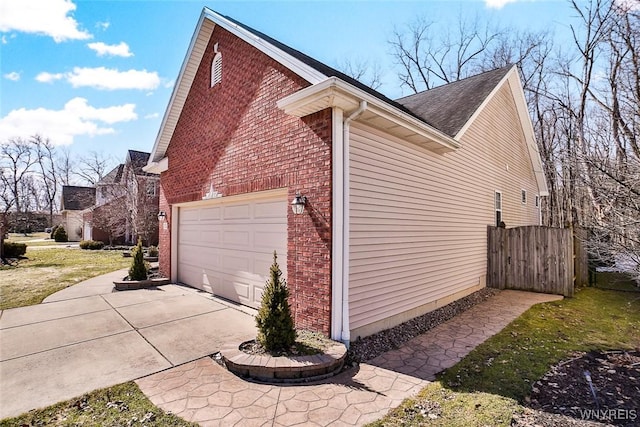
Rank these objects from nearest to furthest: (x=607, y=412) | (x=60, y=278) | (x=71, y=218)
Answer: (x=607, y=412) < (x=60, y=278) < (x=71, y=218)

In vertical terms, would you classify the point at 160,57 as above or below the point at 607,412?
above

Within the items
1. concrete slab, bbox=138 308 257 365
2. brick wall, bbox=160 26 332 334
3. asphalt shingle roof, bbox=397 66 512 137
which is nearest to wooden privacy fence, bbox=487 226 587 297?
asphalt shingle roof, bbox=397 66 512 137

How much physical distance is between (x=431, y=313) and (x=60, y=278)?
39.1ft

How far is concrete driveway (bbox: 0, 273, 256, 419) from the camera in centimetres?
396

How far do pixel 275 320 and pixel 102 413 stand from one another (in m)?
2.08

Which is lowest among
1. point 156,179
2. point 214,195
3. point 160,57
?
point 214,195

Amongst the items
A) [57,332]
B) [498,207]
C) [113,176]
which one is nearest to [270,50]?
[57,332]

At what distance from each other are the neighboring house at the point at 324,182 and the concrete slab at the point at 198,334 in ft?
2.83

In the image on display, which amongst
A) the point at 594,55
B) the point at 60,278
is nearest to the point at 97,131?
the point at 60,278

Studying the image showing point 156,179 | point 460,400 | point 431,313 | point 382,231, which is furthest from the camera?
point 156,179

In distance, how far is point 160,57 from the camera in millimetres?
9922

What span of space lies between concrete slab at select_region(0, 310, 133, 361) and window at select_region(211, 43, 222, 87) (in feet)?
19.4

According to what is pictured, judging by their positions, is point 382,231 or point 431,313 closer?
point 382,231

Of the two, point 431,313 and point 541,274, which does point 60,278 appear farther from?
point 541,274
